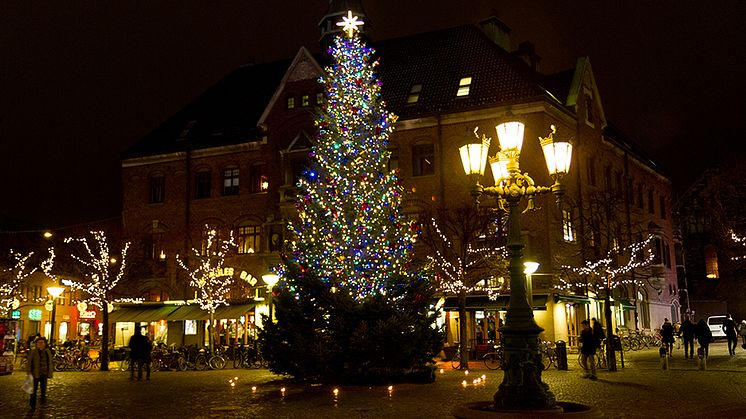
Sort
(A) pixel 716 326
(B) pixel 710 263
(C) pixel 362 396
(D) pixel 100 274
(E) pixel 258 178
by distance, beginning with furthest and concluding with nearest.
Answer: (B) pixel 710 263 → (A) pixel 716 326 → (E) pixel 258 178 → (D) pixel 100 274 → (C) pixel 362 396

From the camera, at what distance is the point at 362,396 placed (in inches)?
725

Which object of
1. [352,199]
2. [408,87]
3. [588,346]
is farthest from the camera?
[408,87]

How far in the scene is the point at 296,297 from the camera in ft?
76.2

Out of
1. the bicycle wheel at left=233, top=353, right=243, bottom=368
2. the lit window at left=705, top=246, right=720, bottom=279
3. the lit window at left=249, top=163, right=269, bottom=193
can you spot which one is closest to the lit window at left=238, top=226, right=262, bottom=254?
→ the lit window at left=249, top=163, right=269, bottom=193

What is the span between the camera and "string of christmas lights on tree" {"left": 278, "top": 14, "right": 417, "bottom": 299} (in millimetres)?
22328

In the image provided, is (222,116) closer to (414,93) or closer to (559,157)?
(414,93)

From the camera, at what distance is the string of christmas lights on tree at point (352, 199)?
22.3 metres

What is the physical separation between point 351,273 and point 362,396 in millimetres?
4703

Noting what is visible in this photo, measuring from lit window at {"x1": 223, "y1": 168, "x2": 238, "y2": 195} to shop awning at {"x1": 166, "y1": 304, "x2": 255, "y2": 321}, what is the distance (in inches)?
281

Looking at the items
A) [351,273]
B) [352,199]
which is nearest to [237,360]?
[351,273]

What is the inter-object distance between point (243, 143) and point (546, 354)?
23.7 metres

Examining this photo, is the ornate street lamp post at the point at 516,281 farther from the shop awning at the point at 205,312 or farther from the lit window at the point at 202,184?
the lit window at the point at 202,184

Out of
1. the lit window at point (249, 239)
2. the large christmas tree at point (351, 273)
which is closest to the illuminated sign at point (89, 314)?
the lit window at point (249, 239)

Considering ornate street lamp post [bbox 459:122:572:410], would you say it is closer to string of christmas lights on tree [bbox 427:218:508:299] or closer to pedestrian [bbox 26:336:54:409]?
pedestrian [bbox 26:336:54:409]
